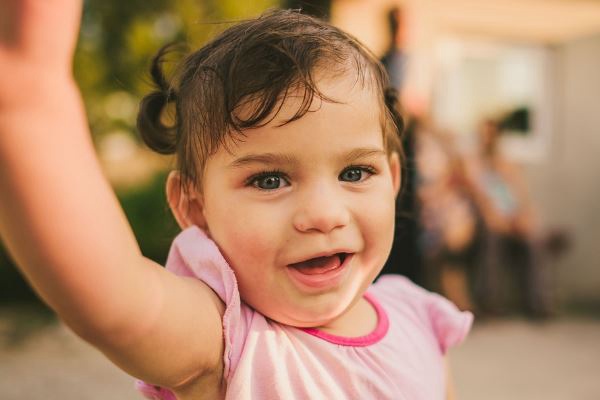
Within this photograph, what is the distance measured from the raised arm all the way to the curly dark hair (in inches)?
14.2

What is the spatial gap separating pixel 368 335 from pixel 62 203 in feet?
2.34

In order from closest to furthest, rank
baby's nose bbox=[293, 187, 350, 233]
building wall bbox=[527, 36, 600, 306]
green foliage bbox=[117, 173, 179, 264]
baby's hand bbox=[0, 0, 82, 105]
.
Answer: baby's hand bbox=[0, 0, 82, 105] → baby's nose bbox=[293, 187, 350, 233] → green foliage bbox=[117, 173, 179, 264] → building wall bbox=[527, 36, 600, 306]

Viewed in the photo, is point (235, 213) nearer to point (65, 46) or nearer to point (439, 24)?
point (65, 46)

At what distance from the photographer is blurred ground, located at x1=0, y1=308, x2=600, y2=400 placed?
427 cm

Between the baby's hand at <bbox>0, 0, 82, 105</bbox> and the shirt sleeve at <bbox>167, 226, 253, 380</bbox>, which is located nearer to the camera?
the baby's hand at <bbox>0, 0, 82, 105</bbox>

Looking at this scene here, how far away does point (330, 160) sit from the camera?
3.53ft

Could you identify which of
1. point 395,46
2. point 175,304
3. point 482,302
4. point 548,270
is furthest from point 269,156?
point 548,270

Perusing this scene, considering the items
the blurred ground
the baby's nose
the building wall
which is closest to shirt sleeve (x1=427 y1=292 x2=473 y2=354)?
the baby's nose

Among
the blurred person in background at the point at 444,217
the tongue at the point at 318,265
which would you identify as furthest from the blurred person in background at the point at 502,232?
the tongue at the point at 318,265

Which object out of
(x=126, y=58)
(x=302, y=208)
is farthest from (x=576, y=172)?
(x=302, y=208)

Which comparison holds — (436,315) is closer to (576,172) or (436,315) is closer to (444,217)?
(444,217)

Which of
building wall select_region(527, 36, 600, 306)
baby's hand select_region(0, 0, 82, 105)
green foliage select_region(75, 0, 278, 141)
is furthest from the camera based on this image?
building wall select_region(527, 36, 600, 306)

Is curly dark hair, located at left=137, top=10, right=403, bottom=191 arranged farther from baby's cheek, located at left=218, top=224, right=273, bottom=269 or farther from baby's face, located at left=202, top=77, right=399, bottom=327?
baby's cheek, located at left=218, top=224, right=273, bottom=269

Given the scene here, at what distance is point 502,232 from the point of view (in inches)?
243
